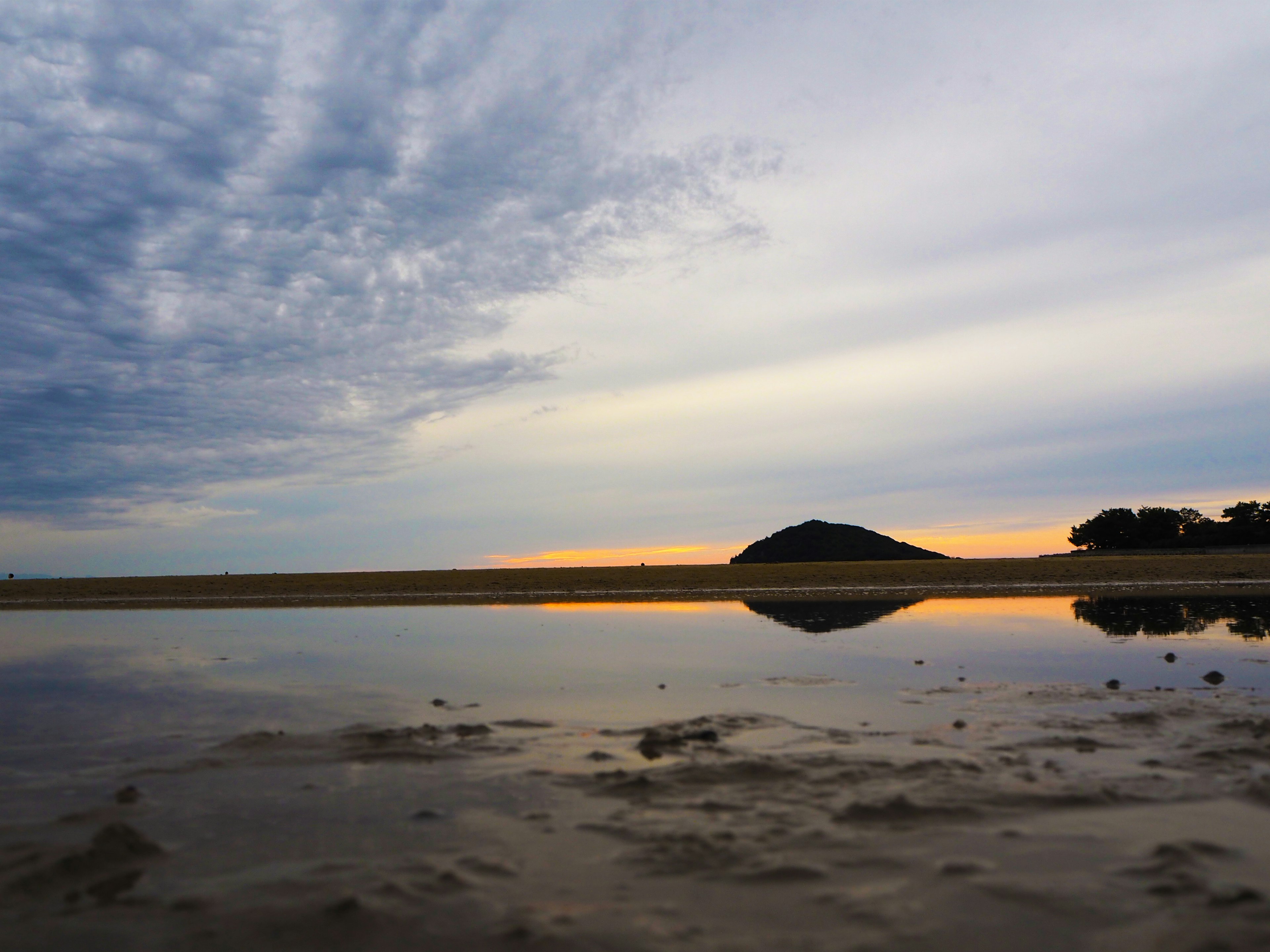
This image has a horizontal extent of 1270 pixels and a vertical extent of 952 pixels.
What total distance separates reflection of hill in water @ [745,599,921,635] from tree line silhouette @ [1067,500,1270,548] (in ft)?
328

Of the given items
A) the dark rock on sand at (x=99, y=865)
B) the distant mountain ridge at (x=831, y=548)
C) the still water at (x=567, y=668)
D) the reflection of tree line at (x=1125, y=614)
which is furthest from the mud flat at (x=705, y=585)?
the distant mountain ridge at (x=831, y=548)

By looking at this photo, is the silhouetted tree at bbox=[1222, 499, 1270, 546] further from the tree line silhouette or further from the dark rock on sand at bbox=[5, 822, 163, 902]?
the dark rock on sand at bbox=[5, 822, 163, 902]

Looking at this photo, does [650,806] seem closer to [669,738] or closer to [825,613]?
[669,738]

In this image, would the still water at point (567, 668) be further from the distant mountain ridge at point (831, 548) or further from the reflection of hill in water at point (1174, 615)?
the distant mountain ridge at point (831, 548)

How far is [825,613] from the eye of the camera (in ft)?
93.4

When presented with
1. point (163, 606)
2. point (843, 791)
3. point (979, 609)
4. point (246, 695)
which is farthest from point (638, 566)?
point (843, 791)

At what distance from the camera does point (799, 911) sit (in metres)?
4.89

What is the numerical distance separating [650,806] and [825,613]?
22533 mm

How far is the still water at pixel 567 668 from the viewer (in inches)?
430

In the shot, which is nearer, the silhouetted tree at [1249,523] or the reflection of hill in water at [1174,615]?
the reflection of hill in water at [1174,615]

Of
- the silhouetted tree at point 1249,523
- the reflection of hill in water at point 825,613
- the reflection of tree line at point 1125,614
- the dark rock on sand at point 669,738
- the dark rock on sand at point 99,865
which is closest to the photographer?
the dark rock on sand at point 99,865

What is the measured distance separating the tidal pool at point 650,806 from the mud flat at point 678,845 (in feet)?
0.09

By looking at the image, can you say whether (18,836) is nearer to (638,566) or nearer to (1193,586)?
(1193,586)

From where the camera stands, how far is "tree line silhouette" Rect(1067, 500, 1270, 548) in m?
113
